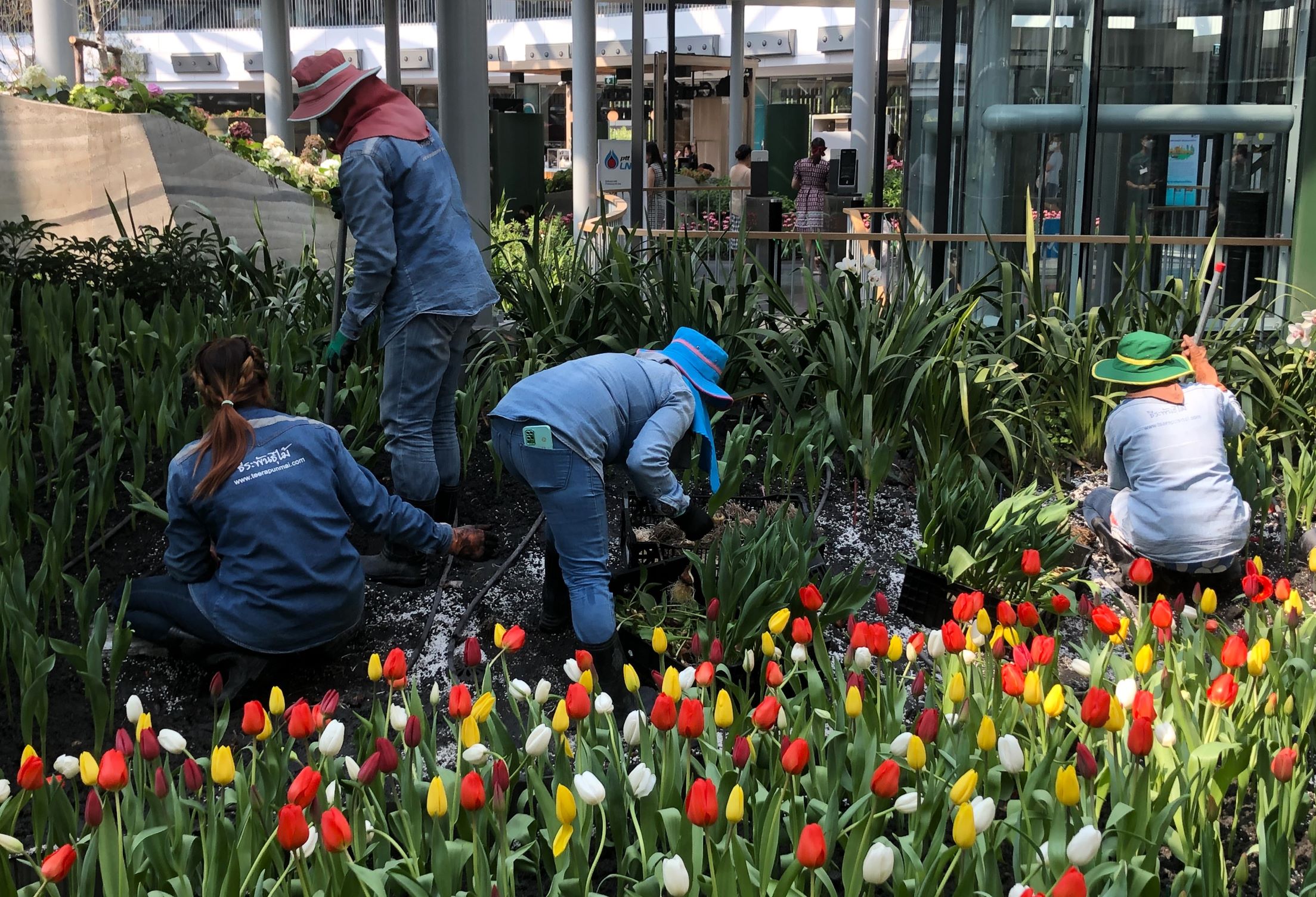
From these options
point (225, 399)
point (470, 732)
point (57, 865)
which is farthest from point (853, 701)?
point (225, 399)

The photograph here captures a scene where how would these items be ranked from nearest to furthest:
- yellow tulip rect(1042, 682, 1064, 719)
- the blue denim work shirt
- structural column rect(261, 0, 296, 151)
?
yellow tulip rect(1042, 682, 1064, 719) → the blue denim work shirt → structural column rect(261, 0, 296, 151)

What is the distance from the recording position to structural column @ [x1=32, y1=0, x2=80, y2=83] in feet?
36.2

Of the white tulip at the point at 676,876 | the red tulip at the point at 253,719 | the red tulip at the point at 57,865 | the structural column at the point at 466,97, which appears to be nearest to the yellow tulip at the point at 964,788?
the white tulip at the point at 676,876

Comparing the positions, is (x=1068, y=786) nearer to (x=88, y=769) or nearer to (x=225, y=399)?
(x=88, y=769)

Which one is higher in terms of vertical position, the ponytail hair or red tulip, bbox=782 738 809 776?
the ponytail hair

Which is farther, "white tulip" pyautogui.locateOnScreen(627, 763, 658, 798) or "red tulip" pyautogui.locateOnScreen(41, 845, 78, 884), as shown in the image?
"white tulip" pyautogui.locateOnScreen(627, 763, 658, 798)

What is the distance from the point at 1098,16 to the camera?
22.7 feet

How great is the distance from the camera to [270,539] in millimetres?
3104

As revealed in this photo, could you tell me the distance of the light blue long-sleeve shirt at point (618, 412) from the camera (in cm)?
313

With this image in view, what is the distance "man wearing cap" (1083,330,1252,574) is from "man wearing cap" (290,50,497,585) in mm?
2023

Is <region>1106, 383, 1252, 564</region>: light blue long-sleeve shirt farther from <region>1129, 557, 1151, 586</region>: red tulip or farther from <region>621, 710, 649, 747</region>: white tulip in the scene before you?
<region>621, 710, 649, 747</region>: white tulip

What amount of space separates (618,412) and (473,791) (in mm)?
1538

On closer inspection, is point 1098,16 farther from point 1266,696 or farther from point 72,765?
point 72,765

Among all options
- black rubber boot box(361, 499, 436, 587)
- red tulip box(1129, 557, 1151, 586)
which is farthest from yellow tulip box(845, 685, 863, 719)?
black rubber boot box(361, 499, 436, 587)
